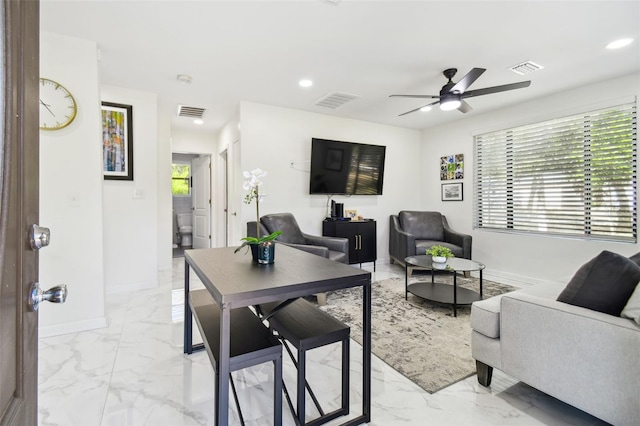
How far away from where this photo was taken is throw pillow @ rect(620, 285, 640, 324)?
1.24 metres

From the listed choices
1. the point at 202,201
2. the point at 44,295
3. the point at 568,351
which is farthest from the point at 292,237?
the point at 202,201

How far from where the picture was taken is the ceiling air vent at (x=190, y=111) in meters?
4.25

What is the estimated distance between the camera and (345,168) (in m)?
4.59

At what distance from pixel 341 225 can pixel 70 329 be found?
3.13m

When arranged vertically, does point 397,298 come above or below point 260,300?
below

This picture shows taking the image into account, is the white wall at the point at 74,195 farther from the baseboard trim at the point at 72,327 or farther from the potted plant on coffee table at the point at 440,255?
the potted plant on coffee table at the point at 440,255

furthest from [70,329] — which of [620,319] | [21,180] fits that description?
[620,319]

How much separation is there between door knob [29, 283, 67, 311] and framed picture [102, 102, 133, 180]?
10.9 feet

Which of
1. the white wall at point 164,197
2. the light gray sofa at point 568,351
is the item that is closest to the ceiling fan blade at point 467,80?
the light gray sofa at point 568,351

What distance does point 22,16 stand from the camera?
1.79ft

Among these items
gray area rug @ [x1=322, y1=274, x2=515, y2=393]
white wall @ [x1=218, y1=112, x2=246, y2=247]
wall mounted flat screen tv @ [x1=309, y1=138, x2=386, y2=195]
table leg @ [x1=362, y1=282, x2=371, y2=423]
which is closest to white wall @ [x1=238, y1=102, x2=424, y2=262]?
wall mounted flat screen tv @ [x1=309, y1=138, x2=386, y2=195]

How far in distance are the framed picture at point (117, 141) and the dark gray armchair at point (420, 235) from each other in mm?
3661

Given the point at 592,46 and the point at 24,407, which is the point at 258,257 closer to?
the point at 24,407

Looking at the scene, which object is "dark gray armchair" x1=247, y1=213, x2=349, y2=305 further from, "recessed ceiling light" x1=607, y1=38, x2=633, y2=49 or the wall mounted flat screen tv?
"recessed ceiling light" x1=607, y1=38, x2=633, y2=49
